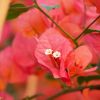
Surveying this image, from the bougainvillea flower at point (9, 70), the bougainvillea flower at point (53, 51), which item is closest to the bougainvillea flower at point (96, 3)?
the bougainvillea flower at point (53, 51)

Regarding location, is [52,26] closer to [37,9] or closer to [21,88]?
[37,9]

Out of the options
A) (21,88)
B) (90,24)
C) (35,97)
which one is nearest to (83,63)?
(90,24)

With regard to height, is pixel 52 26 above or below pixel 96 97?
above

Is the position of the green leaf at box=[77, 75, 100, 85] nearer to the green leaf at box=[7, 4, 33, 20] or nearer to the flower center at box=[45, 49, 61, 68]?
the flower center at box=[45, 49, 61, 68]

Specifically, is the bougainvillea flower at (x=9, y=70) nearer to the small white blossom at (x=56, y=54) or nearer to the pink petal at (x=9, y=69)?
the pink petal at (x=9, y=69)

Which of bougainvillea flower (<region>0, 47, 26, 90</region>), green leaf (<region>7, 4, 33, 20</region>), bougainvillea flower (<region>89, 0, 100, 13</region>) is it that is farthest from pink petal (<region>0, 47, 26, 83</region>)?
bougainvillea flower (<region>89, 0, 100, 13</region>)

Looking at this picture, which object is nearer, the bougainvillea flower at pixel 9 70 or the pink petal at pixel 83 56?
the pink petal at pixel 83 56
